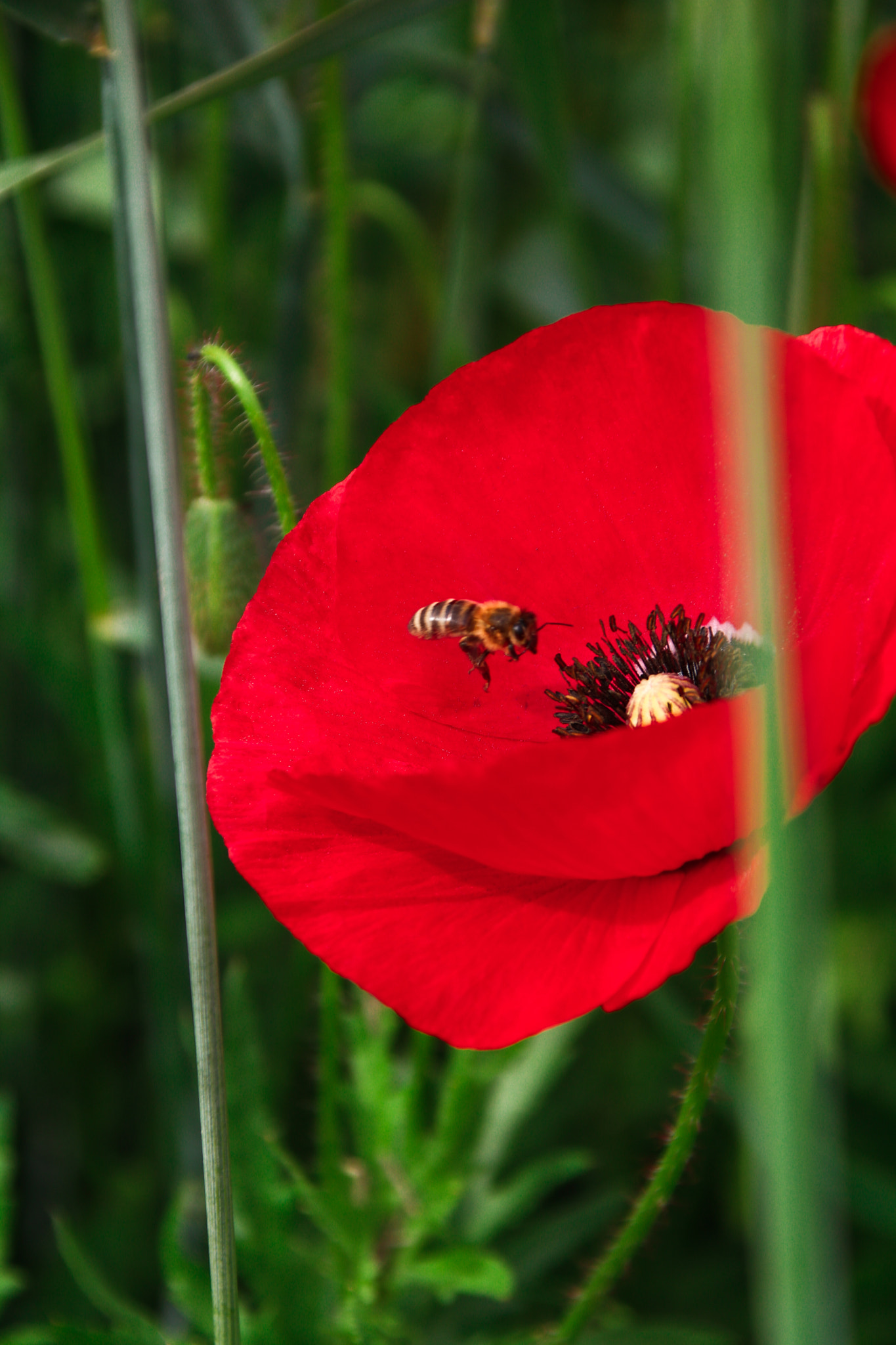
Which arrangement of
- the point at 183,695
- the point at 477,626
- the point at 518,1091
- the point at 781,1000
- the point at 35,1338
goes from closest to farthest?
the point at 781,1000
the point at 183,695
the point at 477,626
the point at 35,1338
the point at 518,1091

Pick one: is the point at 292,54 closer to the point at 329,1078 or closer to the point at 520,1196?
the point at 329,1078

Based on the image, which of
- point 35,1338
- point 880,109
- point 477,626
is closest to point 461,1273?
point 35,1338

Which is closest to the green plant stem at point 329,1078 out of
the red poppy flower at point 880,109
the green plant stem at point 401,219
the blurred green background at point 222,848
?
the blurred green background at point 222,848

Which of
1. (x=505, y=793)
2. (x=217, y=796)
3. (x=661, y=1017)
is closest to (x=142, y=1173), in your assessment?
(x=661, y=1017)

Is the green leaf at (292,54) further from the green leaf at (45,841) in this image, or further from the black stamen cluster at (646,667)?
the green leaf at (45,841)

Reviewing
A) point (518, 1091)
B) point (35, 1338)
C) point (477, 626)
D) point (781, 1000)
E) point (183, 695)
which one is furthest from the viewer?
point (518, 1091)

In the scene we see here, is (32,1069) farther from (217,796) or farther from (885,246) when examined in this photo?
(885,246)
